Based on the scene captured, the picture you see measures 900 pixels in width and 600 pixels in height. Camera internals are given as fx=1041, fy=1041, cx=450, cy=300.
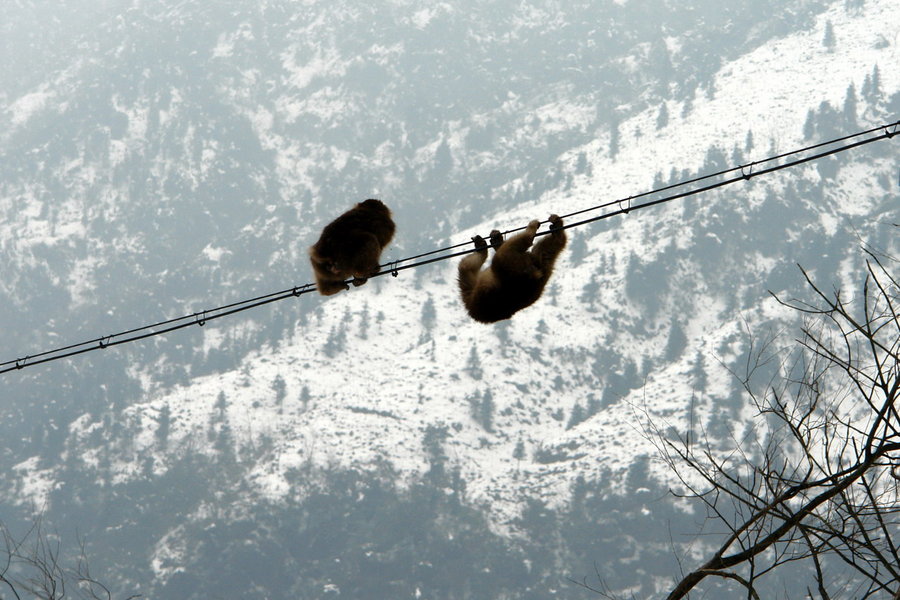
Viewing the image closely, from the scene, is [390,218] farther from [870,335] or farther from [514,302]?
[870,335]

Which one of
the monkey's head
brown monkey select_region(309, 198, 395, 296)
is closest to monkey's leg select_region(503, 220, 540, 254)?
brown monkey select_region(309, 198, 395, 296)

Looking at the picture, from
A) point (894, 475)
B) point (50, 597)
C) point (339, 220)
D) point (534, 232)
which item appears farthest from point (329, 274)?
point (894, 475)

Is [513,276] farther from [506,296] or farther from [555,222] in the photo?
[555,222]

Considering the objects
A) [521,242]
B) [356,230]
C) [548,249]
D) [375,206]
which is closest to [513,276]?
[521,242]

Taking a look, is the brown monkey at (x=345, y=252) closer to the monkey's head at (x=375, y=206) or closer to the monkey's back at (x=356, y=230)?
the monkey's back at (x=356, y=230)

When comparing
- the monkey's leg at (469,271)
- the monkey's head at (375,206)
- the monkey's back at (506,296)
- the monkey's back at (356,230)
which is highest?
the monkey's head at (375,206)

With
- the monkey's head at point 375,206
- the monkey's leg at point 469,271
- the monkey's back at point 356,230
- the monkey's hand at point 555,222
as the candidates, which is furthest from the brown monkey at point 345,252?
the monkey's hand at point 555,222
